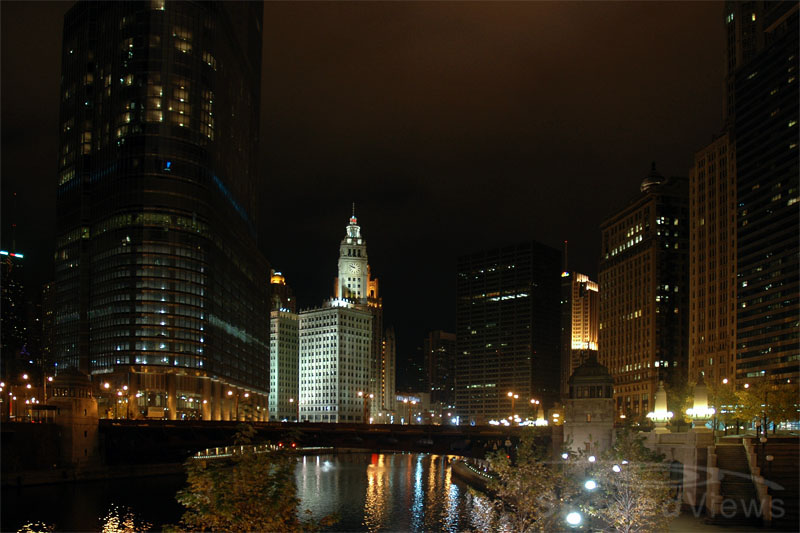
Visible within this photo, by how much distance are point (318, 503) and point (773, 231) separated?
5438 inches

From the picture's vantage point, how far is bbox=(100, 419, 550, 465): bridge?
409 feet

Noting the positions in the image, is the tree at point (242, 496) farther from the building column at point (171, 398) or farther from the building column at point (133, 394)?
the building column at point (171, 398)

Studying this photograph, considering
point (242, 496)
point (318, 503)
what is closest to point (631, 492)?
point (242, 496)

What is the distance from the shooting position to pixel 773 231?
189500 millimetres

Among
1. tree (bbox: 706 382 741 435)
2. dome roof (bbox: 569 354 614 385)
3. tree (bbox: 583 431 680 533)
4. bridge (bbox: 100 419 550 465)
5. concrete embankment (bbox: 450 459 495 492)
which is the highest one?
dome roof (bbox: 569 354 614 385)

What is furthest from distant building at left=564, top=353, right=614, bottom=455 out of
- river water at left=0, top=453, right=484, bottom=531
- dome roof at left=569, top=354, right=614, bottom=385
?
river water at left=0, top=453, right=484, bottom=531

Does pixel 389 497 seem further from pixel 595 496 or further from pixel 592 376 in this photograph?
pixel 595 496

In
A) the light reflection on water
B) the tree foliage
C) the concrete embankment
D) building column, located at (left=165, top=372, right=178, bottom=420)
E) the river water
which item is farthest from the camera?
building column, located at (left=165, top=372, right=178, bottom=420)

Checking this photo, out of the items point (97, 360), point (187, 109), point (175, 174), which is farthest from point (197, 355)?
point (187, 109)

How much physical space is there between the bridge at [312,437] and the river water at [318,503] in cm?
611

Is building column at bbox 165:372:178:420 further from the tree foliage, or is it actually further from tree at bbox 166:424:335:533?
tree at bbox 166:424:335:533

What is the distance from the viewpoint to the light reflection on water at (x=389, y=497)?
283 ft

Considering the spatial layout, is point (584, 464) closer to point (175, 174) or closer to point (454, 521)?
point (454, 521)

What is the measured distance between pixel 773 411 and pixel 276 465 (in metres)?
102
